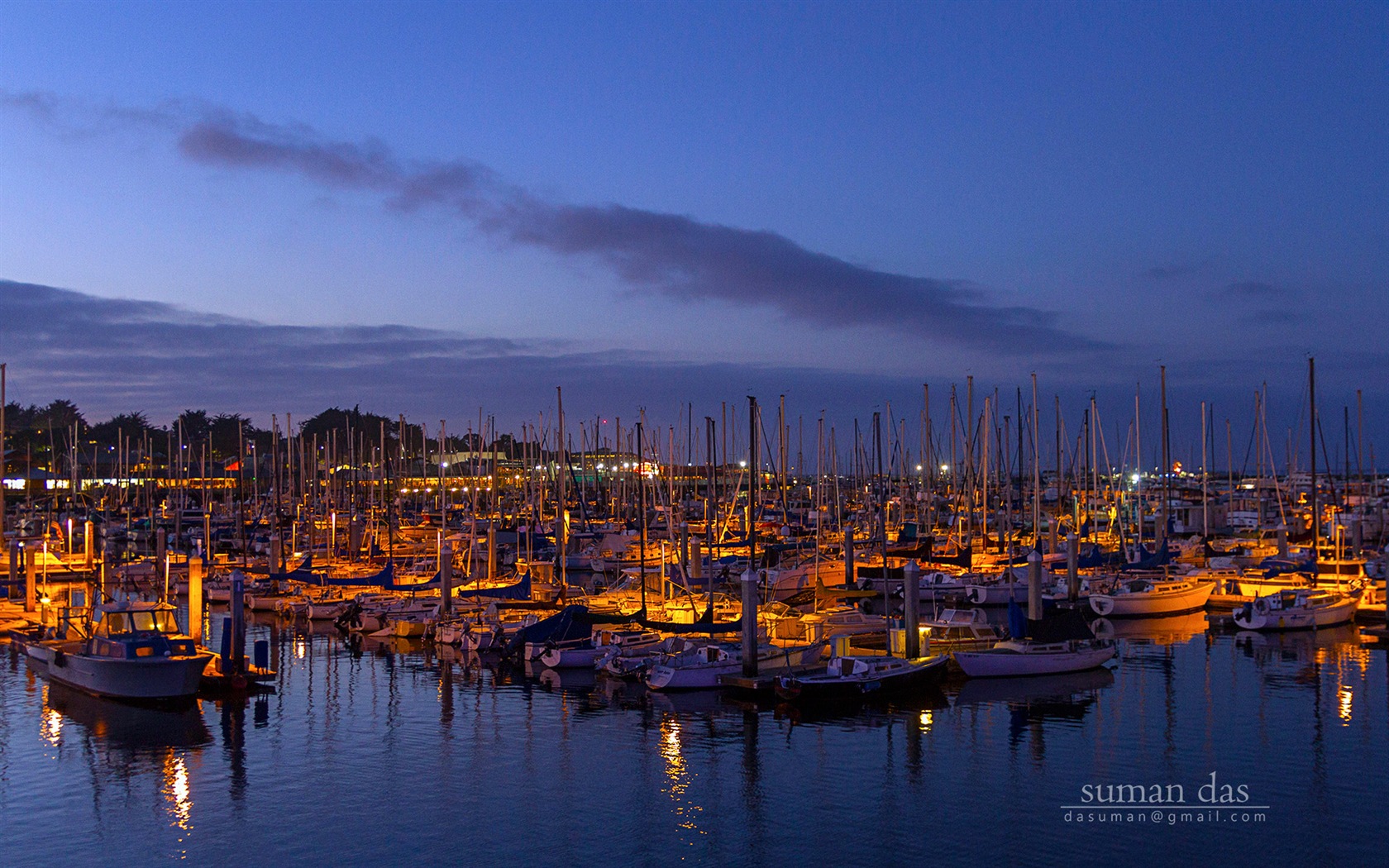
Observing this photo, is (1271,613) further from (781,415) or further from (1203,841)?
(781,415)

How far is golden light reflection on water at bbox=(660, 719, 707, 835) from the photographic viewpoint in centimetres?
2172

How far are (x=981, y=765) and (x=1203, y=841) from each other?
18.0ft

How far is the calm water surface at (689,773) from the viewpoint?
20.3 meters

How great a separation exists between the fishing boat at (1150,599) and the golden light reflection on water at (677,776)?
955 inches

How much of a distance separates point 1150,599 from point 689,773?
94.1 ft

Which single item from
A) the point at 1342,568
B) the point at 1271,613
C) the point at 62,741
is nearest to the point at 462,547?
the point at 62,741

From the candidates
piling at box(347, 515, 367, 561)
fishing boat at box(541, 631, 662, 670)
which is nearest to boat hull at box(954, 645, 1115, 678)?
fishing boat at box(541, 631, 662, 670)

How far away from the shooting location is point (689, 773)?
2461 centimetres

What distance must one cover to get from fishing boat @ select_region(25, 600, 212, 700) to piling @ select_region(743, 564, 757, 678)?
1454 centimetres

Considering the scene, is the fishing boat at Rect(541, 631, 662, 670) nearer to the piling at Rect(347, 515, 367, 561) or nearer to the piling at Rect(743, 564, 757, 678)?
the piling at Rect(743, 564, 757, 678)

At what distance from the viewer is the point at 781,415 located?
7044 centimetres

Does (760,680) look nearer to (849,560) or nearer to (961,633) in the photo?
(961,633)

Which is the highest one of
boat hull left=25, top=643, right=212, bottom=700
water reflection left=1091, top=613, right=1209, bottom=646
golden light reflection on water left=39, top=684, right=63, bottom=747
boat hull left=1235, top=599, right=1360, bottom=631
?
boat hull left=25, top=643, right=212, bottom=700

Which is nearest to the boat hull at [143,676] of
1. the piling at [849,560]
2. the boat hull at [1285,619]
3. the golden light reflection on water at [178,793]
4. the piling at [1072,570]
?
the golden light reflection on water at [178,793]
